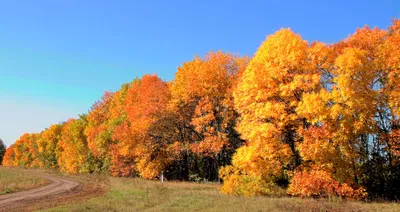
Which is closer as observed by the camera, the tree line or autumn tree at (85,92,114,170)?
the tree line

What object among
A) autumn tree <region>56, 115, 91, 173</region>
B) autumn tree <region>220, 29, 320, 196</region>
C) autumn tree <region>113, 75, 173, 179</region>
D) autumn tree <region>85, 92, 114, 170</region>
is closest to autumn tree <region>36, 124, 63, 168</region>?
autumn tree <region>56, 115, 91, 173</region>

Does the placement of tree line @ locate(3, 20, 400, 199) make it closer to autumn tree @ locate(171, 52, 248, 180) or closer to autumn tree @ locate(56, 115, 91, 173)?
autumn tree @ locate(171, 52, 248, 180)

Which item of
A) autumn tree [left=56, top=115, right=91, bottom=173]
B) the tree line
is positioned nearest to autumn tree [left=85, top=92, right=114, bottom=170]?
autumn tree [left=56, top=115, right=91, bottom=173]

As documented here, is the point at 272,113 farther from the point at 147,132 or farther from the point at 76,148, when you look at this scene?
the point at 76,148

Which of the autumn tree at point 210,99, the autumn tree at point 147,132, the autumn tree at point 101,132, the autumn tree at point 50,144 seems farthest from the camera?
the autumn tree at point 50,144

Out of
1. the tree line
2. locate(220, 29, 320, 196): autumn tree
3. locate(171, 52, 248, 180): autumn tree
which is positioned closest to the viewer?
the tree line

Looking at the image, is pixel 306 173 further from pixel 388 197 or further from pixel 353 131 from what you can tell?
pixel 388 197

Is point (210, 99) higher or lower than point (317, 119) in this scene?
higher

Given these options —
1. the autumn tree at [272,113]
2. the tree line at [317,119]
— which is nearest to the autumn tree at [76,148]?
the tree line at [317,119]

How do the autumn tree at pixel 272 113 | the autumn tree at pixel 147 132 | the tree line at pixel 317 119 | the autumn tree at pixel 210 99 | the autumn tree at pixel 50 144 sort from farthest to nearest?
the autumn tree at pixel 50 144 → the autumn tree at pixel 147 132 → the autumn tree at pixel 210 99 → the autumn tree at pixel 272 113 → the tree line at pixel 317 119

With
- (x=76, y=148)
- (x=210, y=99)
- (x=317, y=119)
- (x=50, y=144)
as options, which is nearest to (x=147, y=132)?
(x=210, y=99)

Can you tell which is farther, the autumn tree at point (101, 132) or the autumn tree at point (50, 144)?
the autumn tree at point (50, 144)

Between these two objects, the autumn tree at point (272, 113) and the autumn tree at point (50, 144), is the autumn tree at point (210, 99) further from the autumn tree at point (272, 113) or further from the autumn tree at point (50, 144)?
the autumn tree at point (50, 144)

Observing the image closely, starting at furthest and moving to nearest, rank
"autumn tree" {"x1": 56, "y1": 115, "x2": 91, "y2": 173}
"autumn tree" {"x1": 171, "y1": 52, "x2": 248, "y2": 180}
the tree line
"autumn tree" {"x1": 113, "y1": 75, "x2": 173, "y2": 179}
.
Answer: "autumn tree" {"x1": 56, "y1": 115, "x2": 91, "y2": 173} < "autumn tree" {"x1": 113, "y1": 75, "x2": 173, "y2": 179} < "autumn tree" {"x1": 171, "y1": 52, "x2": 248, "y2": 180} < the tree line
